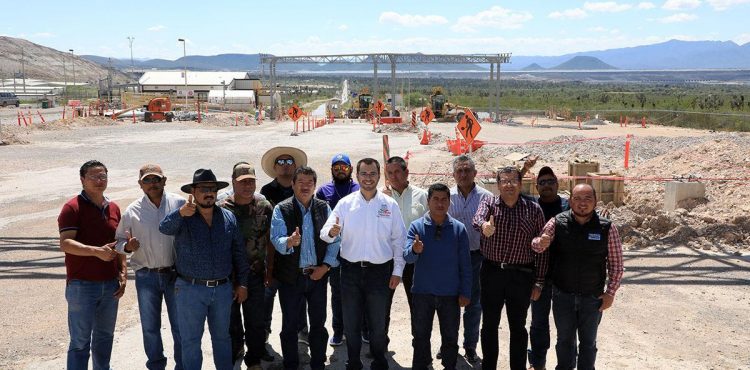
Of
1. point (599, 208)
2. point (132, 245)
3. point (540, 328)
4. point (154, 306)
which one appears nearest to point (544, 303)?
point (540, 328)

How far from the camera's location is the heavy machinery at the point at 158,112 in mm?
44688

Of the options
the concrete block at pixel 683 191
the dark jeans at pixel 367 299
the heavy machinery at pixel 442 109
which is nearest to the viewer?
the dark jeans at pixel 367 299

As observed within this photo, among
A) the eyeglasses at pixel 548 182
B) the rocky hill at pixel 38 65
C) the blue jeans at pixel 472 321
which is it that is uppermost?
the rocky hill at pixel 38 65

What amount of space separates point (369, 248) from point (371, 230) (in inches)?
5.8

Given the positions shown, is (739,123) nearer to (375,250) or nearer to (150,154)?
(150,154)

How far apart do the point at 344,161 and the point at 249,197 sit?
101cm

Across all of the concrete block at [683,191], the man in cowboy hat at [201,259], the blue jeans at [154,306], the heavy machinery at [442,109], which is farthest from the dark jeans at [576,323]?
the heavy machinery at [442,109]

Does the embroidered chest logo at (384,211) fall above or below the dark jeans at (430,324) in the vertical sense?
above

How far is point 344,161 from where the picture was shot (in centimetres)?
583

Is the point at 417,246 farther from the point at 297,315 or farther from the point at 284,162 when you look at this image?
the point at 284,162

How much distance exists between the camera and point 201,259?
467 centimetres

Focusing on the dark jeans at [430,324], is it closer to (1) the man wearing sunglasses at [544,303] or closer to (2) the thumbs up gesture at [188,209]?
(1) the man wearing sunglasses at [544,303]

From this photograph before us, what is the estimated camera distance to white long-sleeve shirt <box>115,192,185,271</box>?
16.0 feet

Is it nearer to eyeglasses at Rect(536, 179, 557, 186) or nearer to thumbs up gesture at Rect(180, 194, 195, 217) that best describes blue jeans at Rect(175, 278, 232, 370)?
thumbs up gesture at Rect(180, 194, 195, 217)
